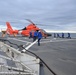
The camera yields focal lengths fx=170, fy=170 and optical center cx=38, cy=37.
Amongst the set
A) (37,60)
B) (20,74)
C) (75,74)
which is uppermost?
(37,60)

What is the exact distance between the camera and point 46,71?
680 cm

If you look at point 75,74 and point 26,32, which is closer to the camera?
point 75,74

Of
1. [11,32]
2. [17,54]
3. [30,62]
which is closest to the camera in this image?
[30,62]

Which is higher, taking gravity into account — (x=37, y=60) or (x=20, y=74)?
(x=37, y=60)

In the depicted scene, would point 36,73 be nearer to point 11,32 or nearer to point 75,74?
point 75,74

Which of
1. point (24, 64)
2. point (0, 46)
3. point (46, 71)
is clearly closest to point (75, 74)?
point (46, 71)

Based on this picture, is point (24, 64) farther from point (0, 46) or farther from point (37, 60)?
point (0, 46)

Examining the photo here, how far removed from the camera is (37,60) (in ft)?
15.4

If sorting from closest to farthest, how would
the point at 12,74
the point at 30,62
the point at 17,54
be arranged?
the point at 12,74, the point at 30,62, the point at 17,54

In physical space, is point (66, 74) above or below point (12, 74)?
below

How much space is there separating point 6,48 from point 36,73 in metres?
2.48

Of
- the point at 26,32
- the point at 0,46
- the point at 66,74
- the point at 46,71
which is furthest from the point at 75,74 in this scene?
the point at 26,32

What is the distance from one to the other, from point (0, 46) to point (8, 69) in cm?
220

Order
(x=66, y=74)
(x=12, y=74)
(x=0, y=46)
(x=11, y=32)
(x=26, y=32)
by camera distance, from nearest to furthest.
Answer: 1. (x=12, y=74)
2. (x=66, y=74)
3. (x=0, y=46)
4. (x=26, y=32)
5. (x=11, y=32)
